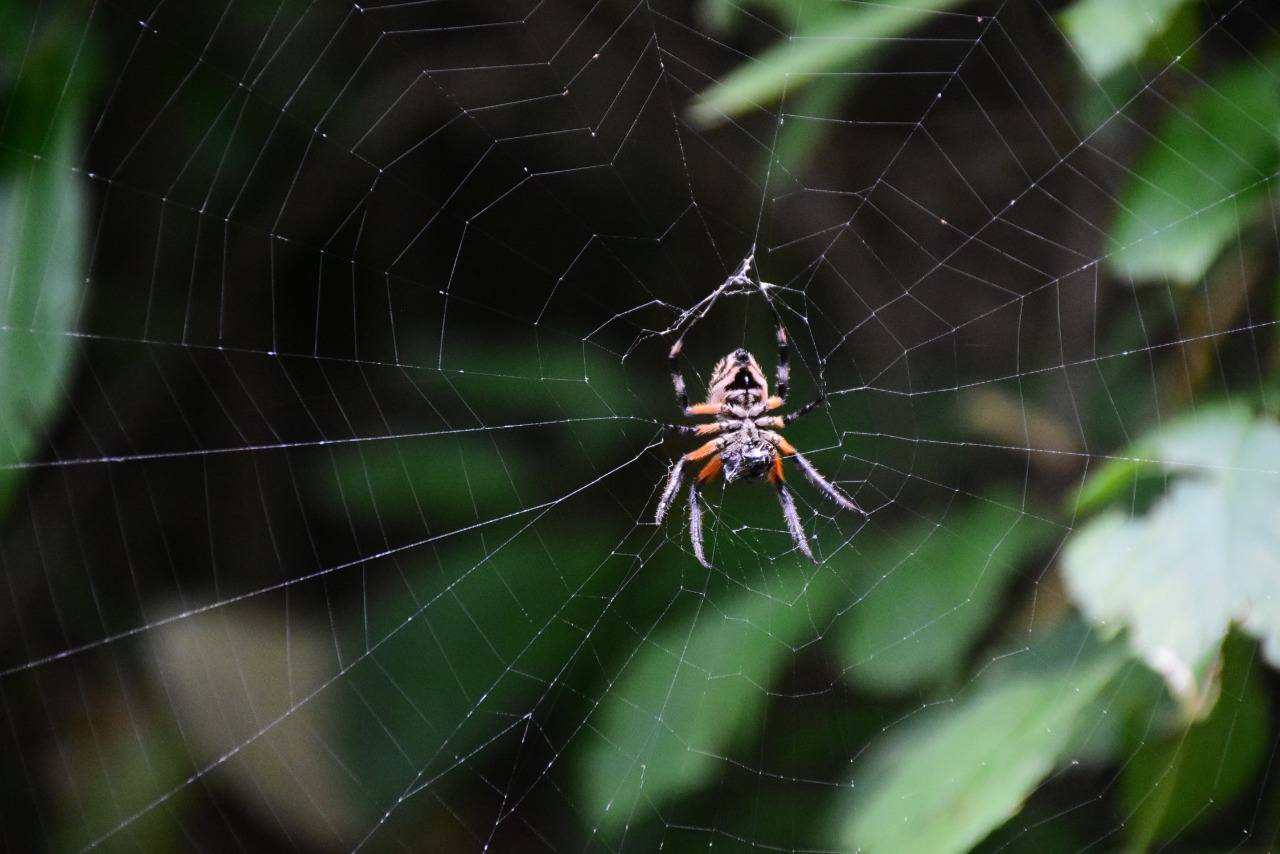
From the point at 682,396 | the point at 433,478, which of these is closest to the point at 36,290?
the point at 433,478

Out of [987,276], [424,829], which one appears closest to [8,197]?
[424,829]

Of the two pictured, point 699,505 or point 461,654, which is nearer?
point 461,654

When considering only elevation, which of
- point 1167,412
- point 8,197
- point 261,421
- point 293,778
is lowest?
point 1167,412

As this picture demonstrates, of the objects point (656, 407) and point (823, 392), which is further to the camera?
point (656, 407)

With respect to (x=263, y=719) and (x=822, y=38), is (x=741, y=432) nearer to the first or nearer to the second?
(x=822, y=38)

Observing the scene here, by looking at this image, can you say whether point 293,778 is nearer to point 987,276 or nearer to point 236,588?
point 236,588
